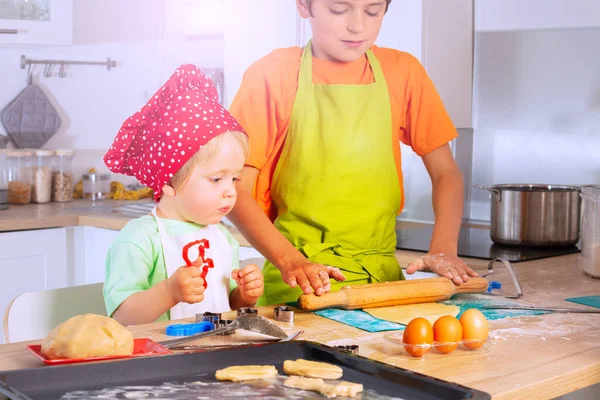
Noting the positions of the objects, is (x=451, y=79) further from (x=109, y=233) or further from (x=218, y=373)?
(x=218, y=373)

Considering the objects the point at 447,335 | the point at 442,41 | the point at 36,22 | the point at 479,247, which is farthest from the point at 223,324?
the point at 36,22

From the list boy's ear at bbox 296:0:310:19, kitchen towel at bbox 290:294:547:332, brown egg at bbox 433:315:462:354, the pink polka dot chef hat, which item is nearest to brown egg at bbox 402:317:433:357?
brown egg at bbox 433:315:462:354

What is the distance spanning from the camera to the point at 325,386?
2.68 feet

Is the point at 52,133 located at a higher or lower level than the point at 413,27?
lower

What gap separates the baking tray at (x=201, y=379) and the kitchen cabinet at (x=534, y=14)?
61.2 inches

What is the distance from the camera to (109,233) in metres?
2.55

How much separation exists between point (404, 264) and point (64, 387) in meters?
1.20

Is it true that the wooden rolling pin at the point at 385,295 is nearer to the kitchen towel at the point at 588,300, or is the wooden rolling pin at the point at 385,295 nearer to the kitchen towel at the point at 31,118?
the kitchen towel at the point at 588,300

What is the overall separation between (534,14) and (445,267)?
115cm

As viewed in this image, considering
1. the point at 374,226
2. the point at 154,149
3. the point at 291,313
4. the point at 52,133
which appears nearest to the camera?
the point at 291,313

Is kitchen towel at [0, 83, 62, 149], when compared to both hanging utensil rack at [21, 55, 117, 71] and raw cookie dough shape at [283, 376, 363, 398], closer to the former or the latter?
hanging utensil rack at [21, 55, 117, 71]

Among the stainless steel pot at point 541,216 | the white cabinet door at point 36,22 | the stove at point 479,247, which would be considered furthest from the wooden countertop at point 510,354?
the white cabinet door at point 36,22

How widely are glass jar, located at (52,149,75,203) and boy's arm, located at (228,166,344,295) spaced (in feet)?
5.54

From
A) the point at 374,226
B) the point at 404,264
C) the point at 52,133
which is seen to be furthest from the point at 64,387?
the point at 52,133
